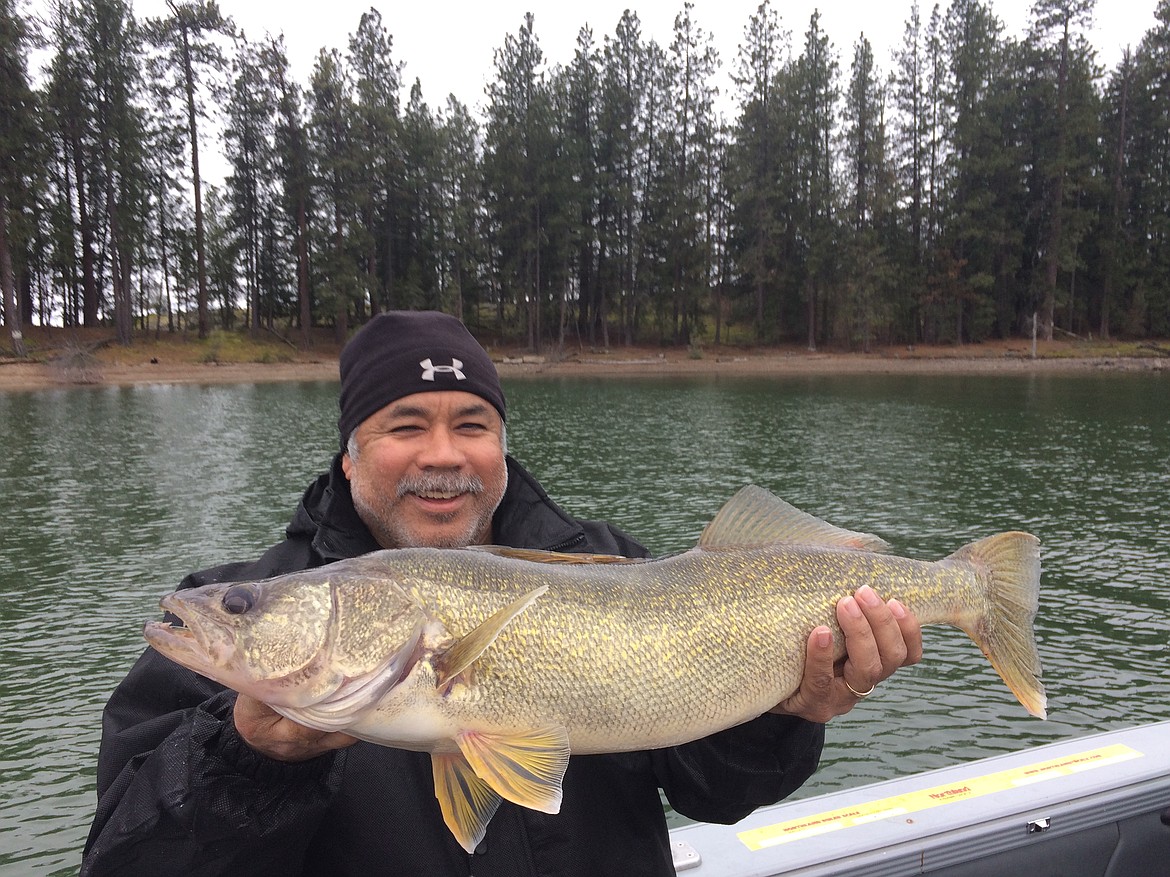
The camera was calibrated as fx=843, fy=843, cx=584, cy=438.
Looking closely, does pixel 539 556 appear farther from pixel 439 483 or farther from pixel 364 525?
pixel 364 525

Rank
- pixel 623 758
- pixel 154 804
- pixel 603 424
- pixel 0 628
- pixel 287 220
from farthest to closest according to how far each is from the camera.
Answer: pixel 287 220
pixel 603 424
pixel 0 628
pixel 623 758
pixel 154 804

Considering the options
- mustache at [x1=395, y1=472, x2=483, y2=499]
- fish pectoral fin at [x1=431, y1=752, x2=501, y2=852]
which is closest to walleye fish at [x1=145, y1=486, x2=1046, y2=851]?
fish pectoral fin at [x1=431, y1=752, x2=501, y2=852]

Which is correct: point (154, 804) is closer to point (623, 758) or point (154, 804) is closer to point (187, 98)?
point (623, 758)

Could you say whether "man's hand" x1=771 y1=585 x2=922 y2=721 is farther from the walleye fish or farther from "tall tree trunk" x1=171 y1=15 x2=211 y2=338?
"tall tree trunk" x1=171 y1=15 x2=211 y2=338

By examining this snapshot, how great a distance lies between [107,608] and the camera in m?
11.0

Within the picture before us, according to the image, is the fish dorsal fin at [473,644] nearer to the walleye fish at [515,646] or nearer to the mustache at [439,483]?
the walleye fish at [515,646]

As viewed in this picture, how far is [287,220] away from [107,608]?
53.4 meters

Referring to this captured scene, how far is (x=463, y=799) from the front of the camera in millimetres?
2066

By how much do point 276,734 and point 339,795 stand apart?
44 cm

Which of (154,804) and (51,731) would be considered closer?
(154,804)

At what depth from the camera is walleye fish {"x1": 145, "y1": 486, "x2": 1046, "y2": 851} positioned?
1969 mm

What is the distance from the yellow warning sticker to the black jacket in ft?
2.48

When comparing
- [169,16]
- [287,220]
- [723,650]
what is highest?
[169,16]

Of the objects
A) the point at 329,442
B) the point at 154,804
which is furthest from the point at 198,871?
the point at 329,442
